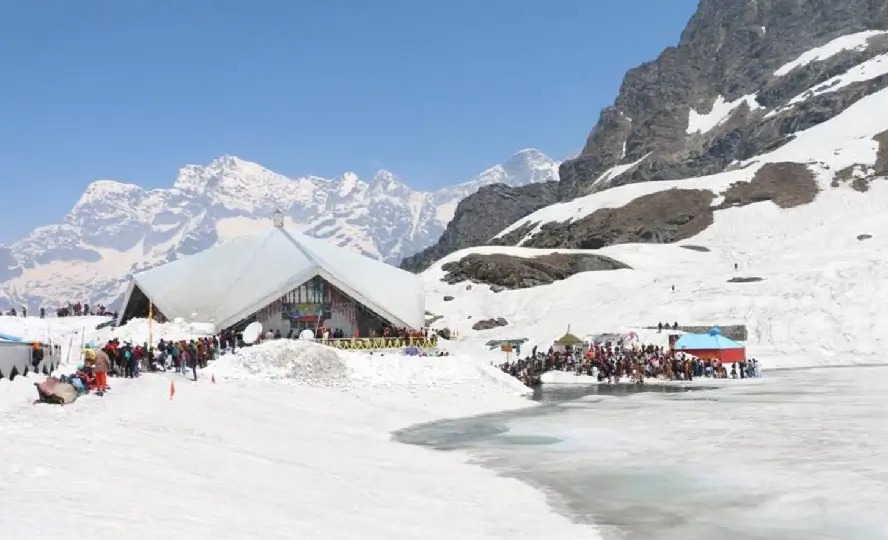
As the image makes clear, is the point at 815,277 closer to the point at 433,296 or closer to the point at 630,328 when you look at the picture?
the point at 630,328

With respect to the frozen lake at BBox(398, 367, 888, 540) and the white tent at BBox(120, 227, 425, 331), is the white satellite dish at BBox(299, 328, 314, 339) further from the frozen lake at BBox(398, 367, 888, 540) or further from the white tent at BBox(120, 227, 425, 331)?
the frozen lake at BBox(398, 367, 888, 540)

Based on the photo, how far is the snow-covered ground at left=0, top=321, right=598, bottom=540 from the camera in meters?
11.1

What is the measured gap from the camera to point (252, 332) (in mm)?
45719

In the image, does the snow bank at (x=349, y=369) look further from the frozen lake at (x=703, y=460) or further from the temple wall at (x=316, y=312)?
the temple wall at (x=316, y=312)

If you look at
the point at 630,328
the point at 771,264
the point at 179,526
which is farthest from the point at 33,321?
the point at 771,264

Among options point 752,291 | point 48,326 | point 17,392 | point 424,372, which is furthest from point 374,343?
point 752,291

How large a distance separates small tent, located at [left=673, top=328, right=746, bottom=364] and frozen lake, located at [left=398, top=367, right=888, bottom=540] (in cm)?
1921

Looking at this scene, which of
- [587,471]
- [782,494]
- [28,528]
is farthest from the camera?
[587,471]

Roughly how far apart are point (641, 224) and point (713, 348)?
244ft

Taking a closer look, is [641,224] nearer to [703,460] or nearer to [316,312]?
[316,312]

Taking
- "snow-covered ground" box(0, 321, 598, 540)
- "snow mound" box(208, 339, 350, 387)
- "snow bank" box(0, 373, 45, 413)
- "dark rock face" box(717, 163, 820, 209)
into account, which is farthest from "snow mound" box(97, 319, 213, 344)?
"dark rock face" box(717, 163, 820, 209)

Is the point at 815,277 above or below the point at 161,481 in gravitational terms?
above

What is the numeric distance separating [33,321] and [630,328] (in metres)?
44.9

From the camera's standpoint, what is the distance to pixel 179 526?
10586 mm
